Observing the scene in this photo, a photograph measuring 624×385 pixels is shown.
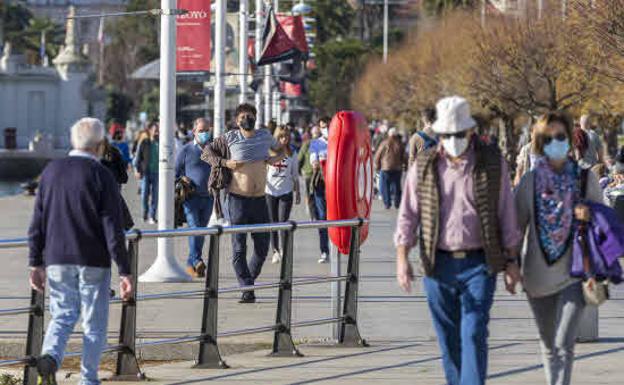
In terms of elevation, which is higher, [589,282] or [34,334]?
[589,282]

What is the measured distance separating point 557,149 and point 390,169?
2389cm

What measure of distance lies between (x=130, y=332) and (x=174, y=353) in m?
1.88

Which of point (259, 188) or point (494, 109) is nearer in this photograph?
point (259, 188)

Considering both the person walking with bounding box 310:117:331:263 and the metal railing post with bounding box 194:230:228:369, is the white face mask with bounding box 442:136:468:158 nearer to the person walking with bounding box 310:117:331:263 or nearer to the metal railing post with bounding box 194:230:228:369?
the metal railing post with bounding box 194:230:228:369

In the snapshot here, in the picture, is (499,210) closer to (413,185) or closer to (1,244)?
(413,185)

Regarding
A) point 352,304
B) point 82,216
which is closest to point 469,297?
point 82,216

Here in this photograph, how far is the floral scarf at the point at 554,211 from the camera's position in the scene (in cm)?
881

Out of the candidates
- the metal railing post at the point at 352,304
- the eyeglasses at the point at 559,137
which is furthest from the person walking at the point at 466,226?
the metal railing post at the point at 352,304

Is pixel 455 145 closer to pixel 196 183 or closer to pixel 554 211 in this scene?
pixel 554 211

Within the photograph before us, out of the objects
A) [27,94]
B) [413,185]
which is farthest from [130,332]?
[27,94]

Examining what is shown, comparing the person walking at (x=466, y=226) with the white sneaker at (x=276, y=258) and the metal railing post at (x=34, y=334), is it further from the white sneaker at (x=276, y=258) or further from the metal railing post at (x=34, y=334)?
the white sneaker at (x=276, y=258)

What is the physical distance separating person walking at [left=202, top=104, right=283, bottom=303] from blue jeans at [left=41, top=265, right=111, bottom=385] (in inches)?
211

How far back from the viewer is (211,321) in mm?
11461

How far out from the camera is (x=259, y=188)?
604 inches
